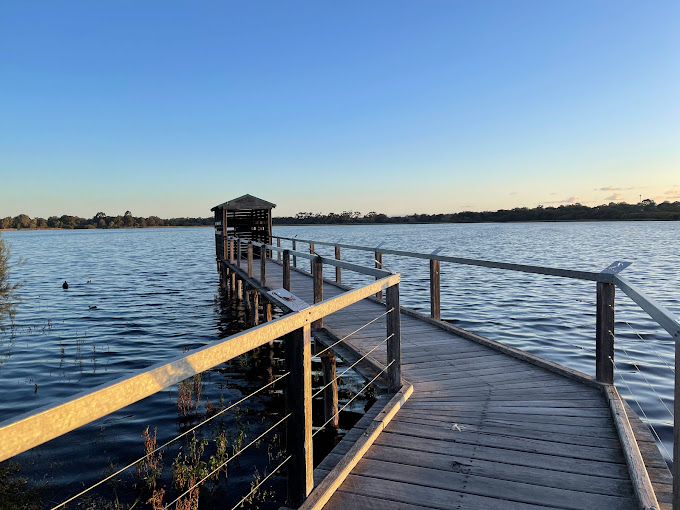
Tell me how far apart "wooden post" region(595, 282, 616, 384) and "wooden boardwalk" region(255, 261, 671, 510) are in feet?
0.74

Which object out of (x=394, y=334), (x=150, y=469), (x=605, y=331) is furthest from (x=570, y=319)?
(x=150, y=469)

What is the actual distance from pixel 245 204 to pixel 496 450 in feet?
68.0

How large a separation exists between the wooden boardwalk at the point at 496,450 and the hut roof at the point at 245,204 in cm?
1866

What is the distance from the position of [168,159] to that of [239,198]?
24.8 meters

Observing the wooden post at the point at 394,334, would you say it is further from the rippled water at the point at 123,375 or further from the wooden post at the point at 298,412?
the rippled water at the point at 123,375

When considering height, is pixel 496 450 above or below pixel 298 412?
below

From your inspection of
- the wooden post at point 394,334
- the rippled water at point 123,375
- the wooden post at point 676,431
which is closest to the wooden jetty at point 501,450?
the wooden post at point 394,334

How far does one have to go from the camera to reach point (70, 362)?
34.0ft

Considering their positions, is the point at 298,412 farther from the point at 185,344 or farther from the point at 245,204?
the point at 245,204

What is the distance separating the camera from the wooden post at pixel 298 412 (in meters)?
2.36

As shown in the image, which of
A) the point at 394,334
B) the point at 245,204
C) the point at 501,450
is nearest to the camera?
the point at 501,450

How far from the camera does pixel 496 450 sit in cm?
329

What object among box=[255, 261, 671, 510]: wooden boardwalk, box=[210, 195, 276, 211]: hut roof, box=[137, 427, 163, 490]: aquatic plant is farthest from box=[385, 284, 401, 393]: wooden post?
box=[210, 195, 276, 211]: hut roof

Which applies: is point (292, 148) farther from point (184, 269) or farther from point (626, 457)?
point (626, 457)
